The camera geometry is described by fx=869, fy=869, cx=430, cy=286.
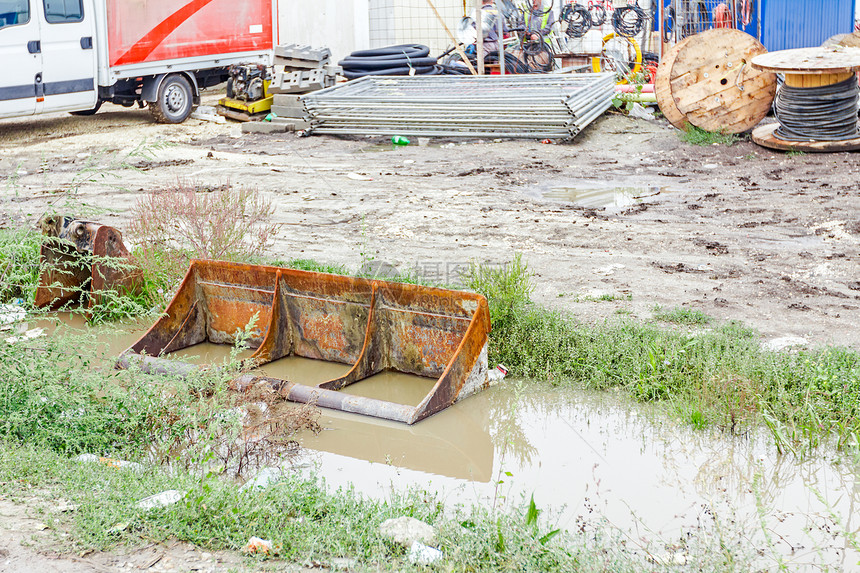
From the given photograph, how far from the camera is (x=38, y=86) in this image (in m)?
13.5

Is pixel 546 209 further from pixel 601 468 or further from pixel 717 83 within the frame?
pixel 601 468

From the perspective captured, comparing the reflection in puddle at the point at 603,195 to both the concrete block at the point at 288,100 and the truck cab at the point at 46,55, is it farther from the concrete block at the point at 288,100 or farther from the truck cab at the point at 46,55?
the truck cab at the point at 46,55

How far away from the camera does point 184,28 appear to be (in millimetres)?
15102

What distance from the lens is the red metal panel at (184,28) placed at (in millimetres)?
14281

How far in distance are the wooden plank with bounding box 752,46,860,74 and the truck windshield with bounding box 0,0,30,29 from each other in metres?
10.6

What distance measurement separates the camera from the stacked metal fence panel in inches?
527

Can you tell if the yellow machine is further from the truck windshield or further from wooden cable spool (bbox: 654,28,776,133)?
wooden cable spool (bbox: 654,28,776,133)

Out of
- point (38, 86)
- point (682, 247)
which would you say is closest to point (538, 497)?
point (682, 247)

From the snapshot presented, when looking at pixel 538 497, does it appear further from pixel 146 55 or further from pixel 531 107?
pixel 146 55

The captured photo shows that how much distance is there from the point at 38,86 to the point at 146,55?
1935 mm

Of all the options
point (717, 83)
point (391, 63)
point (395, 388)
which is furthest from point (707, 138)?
point (395, 388)

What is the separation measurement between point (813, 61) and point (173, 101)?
34.9 feet

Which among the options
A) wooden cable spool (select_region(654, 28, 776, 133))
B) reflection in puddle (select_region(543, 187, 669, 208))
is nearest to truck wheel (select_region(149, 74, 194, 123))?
reflection in puddle (select_region(543, 187, 669, 208))

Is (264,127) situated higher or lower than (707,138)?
higher
